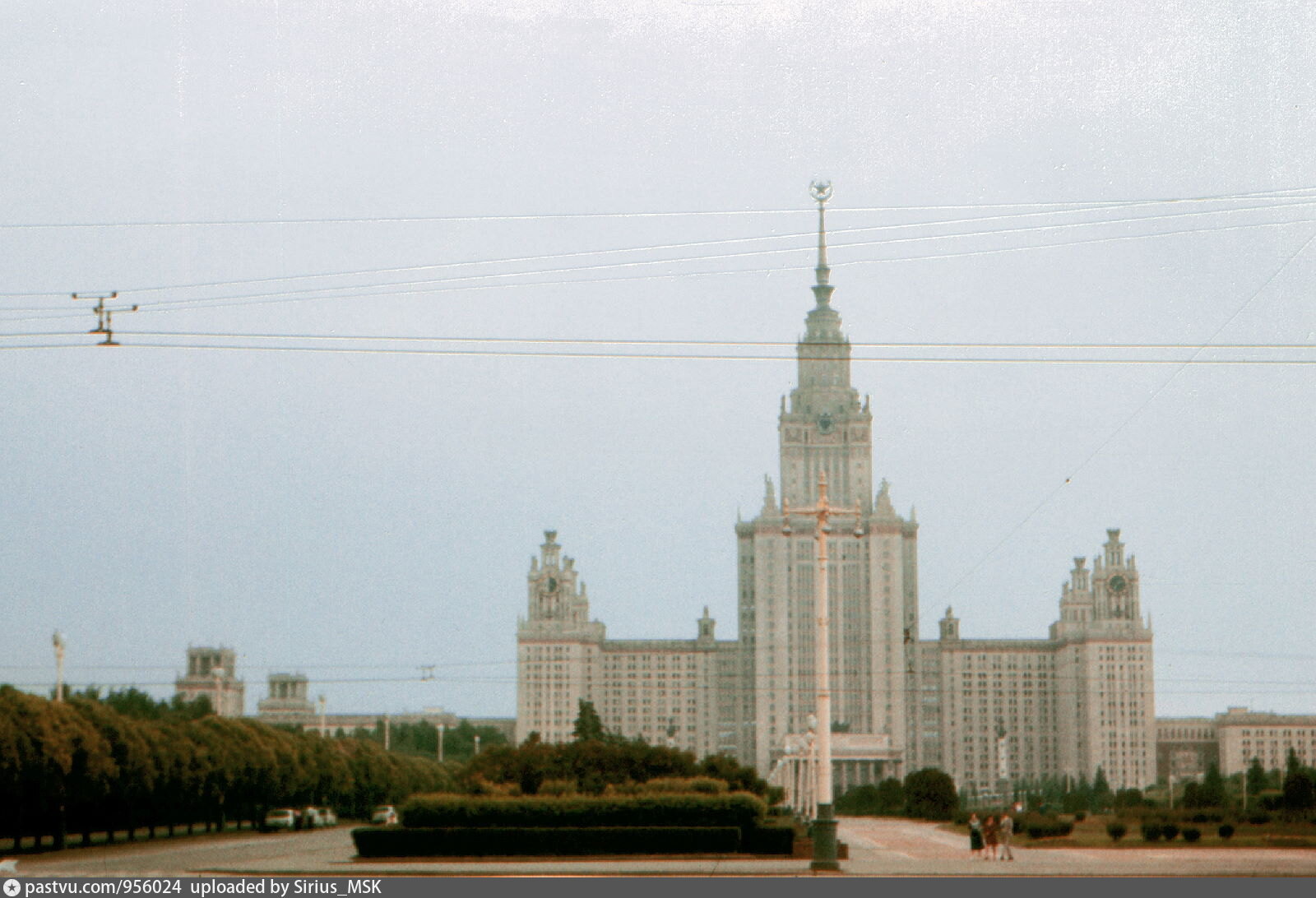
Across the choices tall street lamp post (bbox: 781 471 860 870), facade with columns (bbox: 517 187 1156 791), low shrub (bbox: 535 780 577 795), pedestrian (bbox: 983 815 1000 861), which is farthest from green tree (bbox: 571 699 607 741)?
facade with columns (bbox: 517 187 1156 791)

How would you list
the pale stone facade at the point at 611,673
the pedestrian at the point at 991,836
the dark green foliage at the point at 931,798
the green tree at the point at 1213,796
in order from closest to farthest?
the pedestrian at the point at 991,836 → the green tree at the point at 1213,796 → the dark green foliage at the point at 931,798 → the pale stone facade at the point at 611,673

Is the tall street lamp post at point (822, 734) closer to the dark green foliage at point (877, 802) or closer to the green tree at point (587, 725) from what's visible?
the green tree at point (587, 725)

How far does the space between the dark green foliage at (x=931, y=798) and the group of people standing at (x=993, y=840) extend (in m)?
45.2

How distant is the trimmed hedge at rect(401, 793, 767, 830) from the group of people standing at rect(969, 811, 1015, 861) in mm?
5648

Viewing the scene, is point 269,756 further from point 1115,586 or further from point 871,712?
point 1115,586

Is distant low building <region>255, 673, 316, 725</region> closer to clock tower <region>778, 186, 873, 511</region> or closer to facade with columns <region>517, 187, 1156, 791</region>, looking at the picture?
facade with columns <region>517, 187, 1156, 791</region>

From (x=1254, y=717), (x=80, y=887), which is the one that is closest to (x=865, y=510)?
(x=1254, y=717)

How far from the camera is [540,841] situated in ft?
116

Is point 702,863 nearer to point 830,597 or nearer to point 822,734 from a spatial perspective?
point 822,734

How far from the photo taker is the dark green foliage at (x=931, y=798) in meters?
85.3

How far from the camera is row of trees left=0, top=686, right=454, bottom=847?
40406 millimetres

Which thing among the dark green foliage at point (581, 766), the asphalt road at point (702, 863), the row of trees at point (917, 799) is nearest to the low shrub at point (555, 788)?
the dark green foliage at point (581, 766)

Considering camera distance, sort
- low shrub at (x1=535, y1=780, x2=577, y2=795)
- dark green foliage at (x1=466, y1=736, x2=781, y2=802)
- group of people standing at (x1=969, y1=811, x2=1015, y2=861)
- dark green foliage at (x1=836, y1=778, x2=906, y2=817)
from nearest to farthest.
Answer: group of people standing at (x1=969, y1=811, x2=1015, y2=861) < low shrub at (x1=535, y1=780, x2=577, y2=795) < dark green foliage at (x1=466, y1=736, x2=781, y2=802) < dark green foliage at (x1=836, y1=778, x2=906, y2=817)

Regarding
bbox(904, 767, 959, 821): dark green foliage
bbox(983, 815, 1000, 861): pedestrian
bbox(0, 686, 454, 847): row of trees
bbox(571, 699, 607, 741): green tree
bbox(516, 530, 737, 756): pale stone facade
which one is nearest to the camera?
bbox(983, 815, 1000, 861): pedestrian
